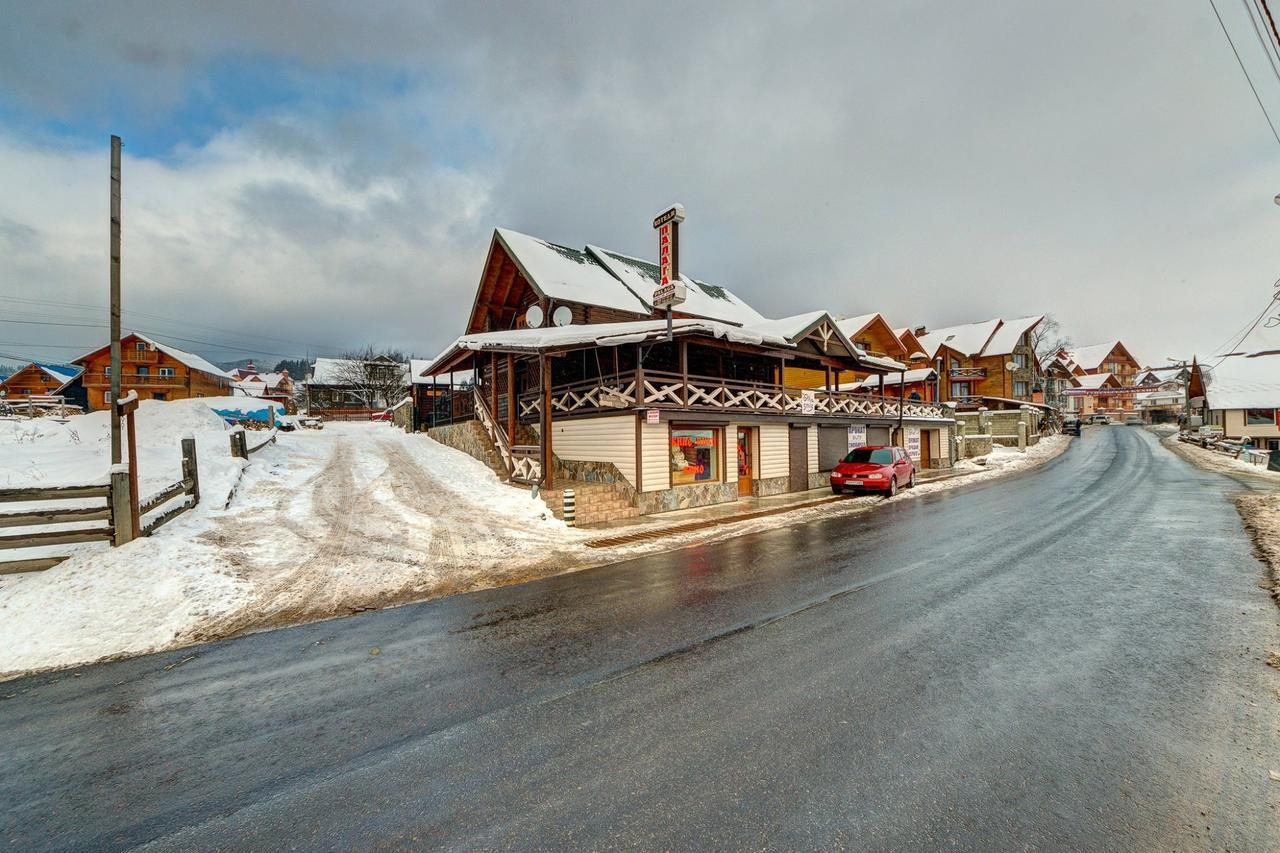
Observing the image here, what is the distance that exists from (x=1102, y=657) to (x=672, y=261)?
1794 cm

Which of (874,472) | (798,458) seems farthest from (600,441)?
(874,472)

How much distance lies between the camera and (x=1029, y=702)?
415cm

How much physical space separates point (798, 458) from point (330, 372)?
52419mm

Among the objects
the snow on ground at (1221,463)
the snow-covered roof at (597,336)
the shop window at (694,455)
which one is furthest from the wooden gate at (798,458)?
the snow on ground at (1221,463)

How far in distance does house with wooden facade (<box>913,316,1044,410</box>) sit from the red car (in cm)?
3677

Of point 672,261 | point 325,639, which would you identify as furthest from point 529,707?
point 672,261

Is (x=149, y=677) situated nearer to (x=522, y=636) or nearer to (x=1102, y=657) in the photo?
(x=522, y=636)

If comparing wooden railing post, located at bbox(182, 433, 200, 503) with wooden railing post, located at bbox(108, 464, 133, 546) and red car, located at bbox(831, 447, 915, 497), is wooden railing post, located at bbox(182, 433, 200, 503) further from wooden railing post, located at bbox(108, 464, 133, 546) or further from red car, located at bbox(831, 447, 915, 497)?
red car, located at bbox(831, 447, 915, 497)

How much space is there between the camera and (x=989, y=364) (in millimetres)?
51969

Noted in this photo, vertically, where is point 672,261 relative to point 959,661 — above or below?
above

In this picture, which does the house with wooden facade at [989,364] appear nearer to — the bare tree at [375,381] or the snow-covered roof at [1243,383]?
the snow-covered roof at [1243,383]

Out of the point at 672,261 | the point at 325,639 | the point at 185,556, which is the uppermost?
the point at 672,261

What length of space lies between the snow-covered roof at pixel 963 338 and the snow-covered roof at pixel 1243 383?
54.7ft

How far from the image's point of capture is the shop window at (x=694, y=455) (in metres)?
16.5
